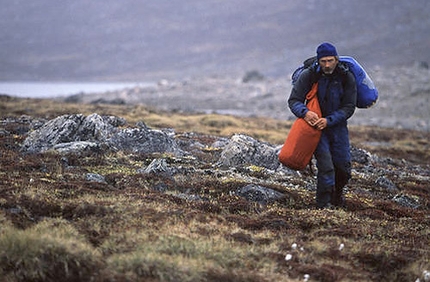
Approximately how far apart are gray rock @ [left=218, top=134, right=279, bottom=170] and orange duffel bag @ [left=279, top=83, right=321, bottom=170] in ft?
13.8

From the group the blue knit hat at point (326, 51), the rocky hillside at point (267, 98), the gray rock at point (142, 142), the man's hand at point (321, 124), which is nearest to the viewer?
the blue knit hat at point (326, 51)

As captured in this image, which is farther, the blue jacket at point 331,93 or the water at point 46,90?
the water at point 46,90

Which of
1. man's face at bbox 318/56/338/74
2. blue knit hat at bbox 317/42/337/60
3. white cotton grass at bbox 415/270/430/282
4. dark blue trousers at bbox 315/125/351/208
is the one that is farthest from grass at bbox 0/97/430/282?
blue knit hat at bbox 317/42/337/60

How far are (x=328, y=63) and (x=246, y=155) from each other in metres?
5.21

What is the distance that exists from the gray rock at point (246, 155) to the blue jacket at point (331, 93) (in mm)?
4380

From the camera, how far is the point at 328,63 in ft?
30.7

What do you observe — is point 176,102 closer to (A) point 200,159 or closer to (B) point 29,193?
(A) point 200,159

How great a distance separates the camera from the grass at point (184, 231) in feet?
22.1

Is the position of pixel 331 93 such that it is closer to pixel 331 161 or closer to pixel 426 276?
pixel 331 161

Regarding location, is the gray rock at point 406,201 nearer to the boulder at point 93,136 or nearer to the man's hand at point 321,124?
the man's hand at point 321,124

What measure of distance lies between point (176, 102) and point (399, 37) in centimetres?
11120

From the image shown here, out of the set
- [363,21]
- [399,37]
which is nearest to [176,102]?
[399,37]

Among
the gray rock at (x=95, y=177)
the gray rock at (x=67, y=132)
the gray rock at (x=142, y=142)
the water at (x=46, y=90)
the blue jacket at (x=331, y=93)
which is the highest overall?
the water at (x=46, y=90)

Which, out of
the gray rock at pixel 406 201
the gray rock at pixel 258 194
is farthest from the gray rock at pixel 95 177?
the gray rock at pixel 406 201
